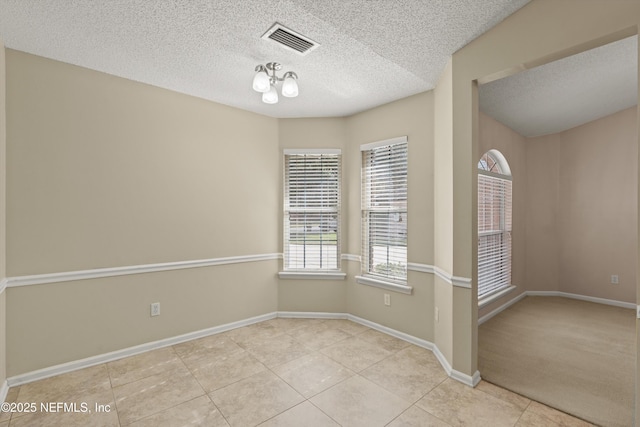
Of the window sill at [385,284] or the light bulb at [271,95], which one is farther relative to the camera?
the window sill at [385,284]

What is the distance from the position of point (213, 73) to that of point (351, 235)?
7.68 ft

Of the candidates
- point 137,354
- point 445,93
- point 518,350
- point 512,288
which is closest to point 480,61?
point 445,93

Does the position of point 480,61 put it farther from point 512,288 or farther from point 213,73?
point 512,288

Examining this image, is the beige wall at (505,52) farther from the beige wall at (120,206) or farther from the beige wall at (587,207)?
the beige wall at (587,207)

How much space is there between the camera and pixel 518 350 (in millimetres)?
3008

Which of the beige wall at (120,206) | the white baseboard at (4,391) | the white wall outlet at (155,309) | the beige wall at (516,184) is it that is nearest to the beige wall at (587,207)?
the beige wall at (516,184)

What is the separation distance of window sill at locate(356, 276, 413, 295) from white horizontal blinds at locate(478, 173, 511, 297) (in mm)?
1251

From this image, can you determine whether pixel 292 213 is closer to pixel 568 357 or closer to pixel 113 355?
pixel 113 355

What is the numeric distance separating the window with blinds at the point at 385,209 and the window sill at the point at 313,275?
1.13 ft

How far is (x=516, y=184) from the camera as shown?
15.7ft

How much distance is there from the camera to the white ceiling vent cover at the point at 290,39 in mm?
2105

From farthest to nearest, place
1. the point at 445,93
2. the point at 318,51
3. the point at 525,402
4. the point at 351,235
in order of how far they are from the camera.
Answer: the point at 351,235, the point at 445,93, the point at 318,51, the point at 525,402

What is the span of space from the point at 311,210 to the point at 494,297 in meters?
2.68

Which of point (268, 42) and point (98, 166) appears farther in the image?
point (98, 166)
